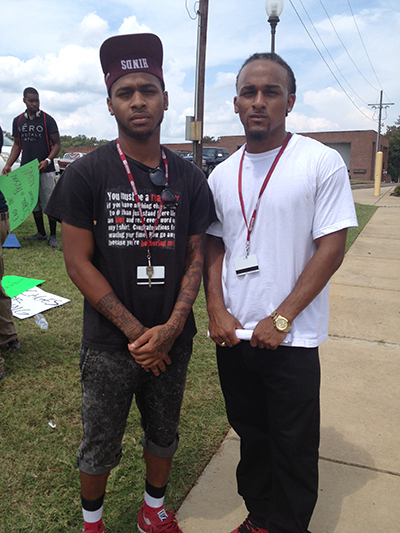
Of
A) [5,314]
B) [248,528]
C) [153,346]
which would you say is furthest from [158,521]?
[5,314]

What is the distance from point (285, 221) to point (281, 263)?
17 cm

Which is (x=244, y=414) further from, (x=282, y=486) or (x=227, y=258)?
(x=227, y=258)

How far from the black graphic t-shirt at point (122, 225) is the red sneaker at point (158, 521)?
0.84m

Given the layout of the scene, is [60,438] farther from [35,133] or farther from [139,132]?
[35,133]

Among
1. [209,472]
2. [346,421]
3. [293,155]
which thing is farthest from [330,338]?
[293,155]

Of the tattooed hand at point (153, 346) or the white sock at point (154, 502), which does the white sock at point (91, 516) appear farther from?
the tattooed hand at point (153, 346)

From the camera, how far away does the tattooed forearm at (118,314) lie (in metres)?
1.77

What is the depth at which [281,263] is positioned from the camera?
1903mm

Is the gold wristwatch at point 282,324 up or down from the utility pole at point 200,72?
down

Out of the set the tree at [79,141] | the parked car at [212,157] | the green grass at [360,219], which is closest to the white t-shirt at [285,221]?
the green grass at [360,219]

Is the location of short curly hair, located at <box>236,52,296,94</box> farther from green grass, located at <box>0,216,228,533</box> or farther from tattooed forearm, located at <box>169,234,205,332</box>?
green grass, located at <box>0,216,228,533</box>

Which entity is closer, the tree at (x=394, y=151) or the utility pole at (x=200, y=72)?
the utility pole at (x=200, y=72)

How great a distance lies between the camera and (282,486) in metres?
1.96

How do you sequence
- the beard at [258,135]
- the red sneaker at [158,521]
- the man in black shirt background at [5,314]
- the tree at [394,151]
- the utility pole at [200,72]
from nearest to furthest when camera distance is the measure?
the beard at [258,135]
the red sneaker at [158,521]
the man in black shirt background at [5,314]
the utility pole at [200,72]
the tree at [394,151]
